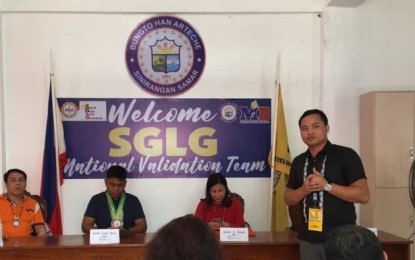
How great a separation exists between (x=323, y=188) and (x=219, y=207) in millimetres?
1400

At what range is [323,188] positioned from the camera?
8.03ft

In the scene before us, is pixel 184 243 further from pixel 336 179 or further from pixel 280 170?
pixel 280 170

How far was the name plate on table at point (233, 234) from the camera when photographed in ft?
9.76

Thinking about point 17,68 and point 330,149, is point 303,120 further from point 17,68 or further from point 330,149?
point 17,68

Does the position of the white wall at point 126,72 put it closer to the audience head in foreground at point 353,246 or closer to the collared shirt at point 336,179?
the collared shirt at point 336,179

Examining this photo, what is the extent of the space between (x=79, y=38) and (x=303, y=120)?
2.56 m

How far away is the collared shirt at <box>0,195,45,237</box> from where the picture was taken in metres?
3.50

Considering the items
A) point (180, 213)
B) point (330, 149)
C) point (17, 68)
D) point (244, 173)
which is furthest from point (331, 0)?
point (17, 68)

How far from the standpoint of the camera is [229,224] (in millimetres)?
3465

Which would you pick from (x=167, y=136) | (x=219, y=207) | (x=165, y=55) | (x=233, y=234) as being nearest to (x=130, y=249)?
(x=233, y=234)

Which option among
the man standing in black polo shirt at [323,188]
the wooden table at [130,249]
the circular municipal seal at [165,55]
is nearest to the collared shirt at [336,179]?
the man standing in black polo shirt at [323,188]

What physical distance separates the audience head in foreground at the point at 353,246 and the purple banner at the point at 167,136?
3.12 meters

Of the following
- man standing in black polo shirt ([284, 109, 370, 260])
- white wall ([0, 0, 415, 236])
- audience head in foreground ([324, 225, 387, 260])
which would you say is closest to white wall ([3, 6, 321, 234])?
white wall ([0, 0, 415, 236])

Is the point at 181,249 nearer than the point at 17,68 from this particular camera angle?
Yes
